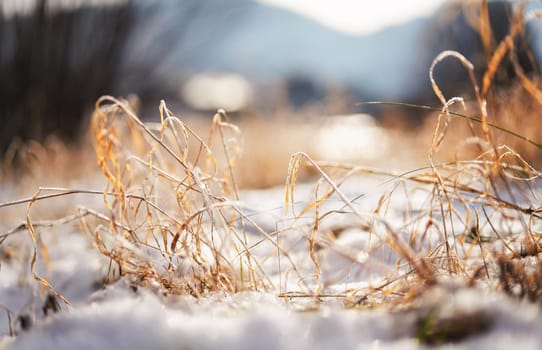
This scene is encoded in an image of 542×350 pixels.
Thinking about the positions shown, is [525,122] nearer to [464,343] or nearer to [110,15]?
[464,343]

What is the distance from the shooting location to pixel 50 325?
23.1 inches

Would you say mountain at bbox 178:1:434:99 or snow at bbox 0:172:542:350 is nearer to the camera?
snow at bbox 0:172:542:350

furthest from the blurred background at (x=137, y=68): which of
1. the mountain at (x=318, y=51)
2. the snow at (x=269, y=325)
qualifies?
the mountain at (x=318, y=51)

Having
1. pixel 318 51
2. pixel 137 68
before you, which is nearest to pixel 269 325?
pixel 137 68

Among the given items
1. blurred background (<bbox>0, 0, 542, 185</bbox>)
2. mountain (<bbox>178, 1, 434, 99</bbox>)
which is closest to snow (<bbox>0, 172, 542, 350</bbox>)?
blurred background (<bbox>0, 0, 542, 185</bbox>)

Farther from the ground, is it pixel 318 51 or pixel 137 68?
pixel 318 51

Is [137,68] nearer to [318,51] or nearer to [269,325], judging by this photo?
[269,325]

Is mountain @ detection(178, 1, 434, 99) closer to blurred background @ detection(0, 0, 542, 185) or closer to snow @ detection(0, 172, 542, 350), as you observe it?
blurred background @ detection(0, 0, 542, 185)

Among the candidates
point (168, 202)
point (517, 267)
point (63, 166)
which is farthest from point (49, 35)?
point (517, 267)

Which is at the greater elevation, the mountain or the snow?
the mountain

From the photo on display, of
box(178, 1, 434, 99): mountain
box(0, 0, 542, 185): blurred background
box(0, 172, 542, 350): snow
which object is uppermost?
box(178, 1, 434, 99): mountain

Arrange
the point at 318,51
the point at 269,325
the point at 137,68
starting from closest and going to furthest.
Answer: the point at 269,325, the point at 137,68, the point at 318,51

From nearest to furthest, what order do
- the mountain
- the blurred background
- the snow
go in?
the snow → the blurred background → the mountain

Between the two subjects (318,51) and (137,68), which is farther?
(318,51)
